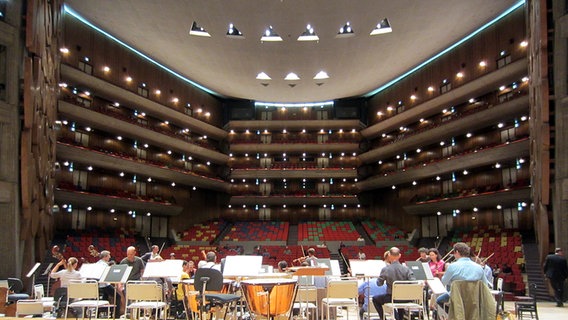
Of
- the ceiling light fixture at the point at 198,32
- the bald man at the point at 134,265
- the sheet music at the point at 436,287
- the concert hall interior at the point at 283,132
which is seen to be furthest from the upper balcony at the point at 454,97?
the bald man at the point at 134,265

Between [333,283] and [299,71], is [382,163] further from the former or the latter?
[333,283]

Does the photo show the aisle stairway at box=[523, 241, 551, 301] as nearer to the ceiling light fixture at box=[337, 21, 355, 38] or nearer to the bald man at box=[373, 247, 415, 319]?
the bald man at box=[373, 247, 415, 319]

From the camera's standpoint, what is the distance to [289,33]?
2773cm

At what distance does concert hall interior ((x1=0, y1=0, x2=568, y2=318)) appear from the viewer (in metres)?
18.0

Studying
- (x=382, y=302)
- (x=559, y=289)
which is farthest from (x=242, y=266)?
(x=559, y=289)

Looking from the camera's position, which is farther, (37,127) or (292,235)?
(292,235)

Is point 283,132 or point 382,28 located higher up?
point 382,28

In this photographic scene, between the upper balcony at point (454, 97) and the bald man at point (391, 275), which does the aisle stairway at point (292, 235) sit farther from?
the bald man at point (391, 275)

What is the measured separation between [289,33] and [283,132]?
17.8 metres

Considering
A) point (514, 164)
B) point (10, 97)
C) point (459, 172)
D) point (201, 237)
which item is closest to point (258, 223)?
point (201, 237)

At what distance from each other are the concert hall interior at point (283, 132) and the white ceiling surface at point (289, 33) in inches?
5.8

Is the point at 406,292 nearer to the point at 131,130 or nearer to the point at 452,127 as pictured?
the point at 452,127

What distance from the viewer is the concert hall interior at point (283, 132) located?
18.0 meters

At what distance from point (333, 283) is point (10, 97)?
44.4 feet
